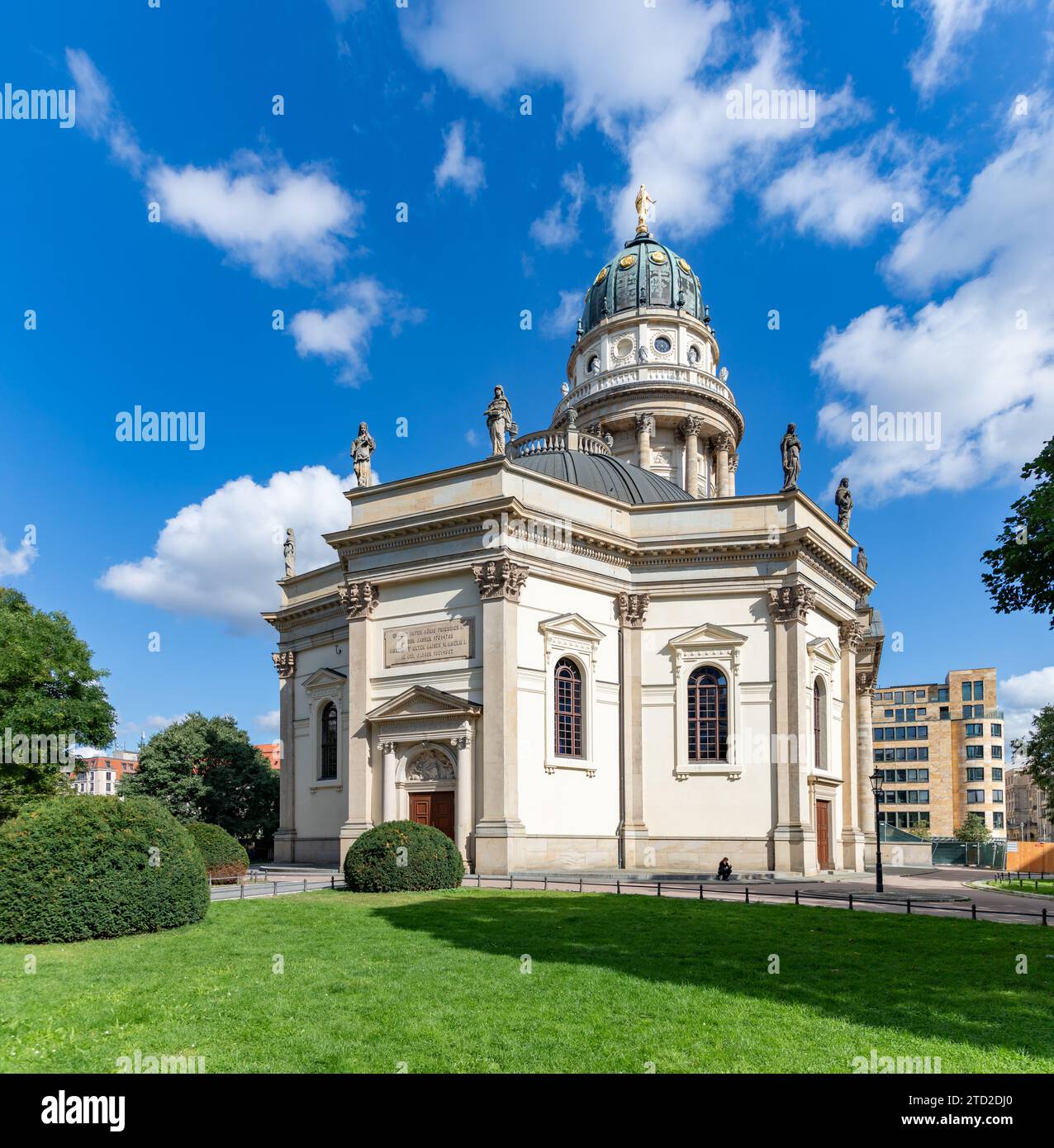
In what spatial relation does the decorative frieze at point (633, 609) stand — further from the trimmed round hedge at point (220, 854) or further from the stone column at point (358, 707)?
the trimmed round hedge at point (220, 854)

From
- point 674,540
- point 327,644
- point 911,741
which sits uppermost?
point 674,540

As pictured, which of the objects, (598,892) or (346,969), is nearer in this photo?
(346,969)

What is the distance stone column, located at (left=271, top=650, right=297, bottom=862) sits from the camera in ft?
136

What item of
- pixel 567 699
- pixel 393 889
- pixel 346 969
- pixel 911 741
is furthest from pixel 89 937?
pixel 911 741

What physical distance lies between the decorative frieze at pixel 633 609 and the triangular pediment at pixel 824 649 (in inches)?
253

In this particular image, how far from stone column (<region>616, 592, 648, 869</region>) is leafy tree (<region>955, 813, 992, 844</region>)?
74922 millimetres

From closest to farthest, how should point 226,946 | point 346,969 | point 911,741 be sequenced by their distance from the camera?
point 346,969 < point 226,946 < point 911,741

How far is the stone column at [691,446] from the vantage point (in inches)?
2133

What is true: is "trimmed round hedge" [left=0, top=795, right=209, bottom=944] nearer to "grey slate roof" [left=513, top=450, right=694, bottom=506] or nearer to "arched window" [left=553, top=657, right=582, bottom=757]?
"arched window" [left=553, top=657, right=582, bottom=757]

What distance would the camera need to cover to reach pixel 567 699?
34750 millimetres

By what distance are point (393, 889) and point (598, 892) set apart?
561 centimetres

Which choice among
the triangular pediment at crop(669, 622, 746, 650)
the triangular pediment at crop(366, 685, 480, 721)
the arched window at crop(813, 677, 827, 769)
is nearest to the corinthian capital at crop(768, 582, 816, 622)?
the triangular pediment at crop(669, 622, 746, 650)

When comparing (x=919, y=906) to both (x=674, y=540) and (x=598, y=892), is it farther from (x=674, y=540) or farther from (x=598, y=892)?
(x=674, y=540)
